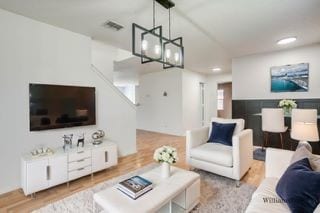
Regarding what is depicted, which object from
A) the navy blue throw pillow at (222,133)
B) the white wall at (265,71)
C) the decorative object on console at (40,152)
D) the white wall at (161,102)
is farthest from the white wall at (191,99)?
the decorative object on console at (40,152)

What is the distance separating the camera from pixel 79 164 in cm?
273

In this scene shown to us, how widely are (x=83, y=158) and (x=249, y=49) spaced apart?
14.1 ft

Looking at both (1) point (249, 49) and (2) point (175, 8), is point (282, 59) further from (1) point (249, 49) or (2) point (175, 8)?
(2) point (175, 8)

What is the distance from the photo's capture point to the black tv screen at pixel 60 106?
2650 millimetres

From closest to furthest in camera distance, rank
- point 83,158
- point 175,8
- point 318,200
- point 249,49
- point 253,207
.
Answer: point 318,200
point 253,207
point 175,8
point 83,158
point 249,49

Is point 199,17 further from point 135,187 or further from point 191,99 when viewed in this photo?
point 191,99

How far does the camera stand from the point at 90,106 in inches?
130

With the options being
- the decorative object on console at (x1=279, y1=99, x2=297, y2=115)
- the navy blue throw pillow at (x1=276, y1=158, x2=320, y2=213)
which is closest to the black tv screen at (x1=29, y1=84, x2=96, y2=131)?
the navy blue throw pillow at (x1=276, y1=158, x2=320, y2=213)

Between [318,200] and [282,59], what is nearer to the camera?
[318,200]

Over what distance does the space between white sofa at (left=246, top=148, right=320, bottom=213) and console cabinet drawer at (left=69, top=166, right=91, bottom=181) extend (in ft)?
7.71

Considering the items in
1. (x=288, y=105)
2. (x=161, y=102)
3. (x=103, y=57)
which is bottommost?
(x=288, y=105)

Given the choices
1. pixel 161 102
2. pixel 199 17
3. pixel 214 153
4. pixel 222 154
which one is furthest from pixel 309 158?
pixel 161 102

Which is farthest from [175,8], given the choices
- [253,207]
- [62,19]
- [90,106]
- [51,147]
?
[51,147]

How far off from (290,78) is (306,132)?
281cm
